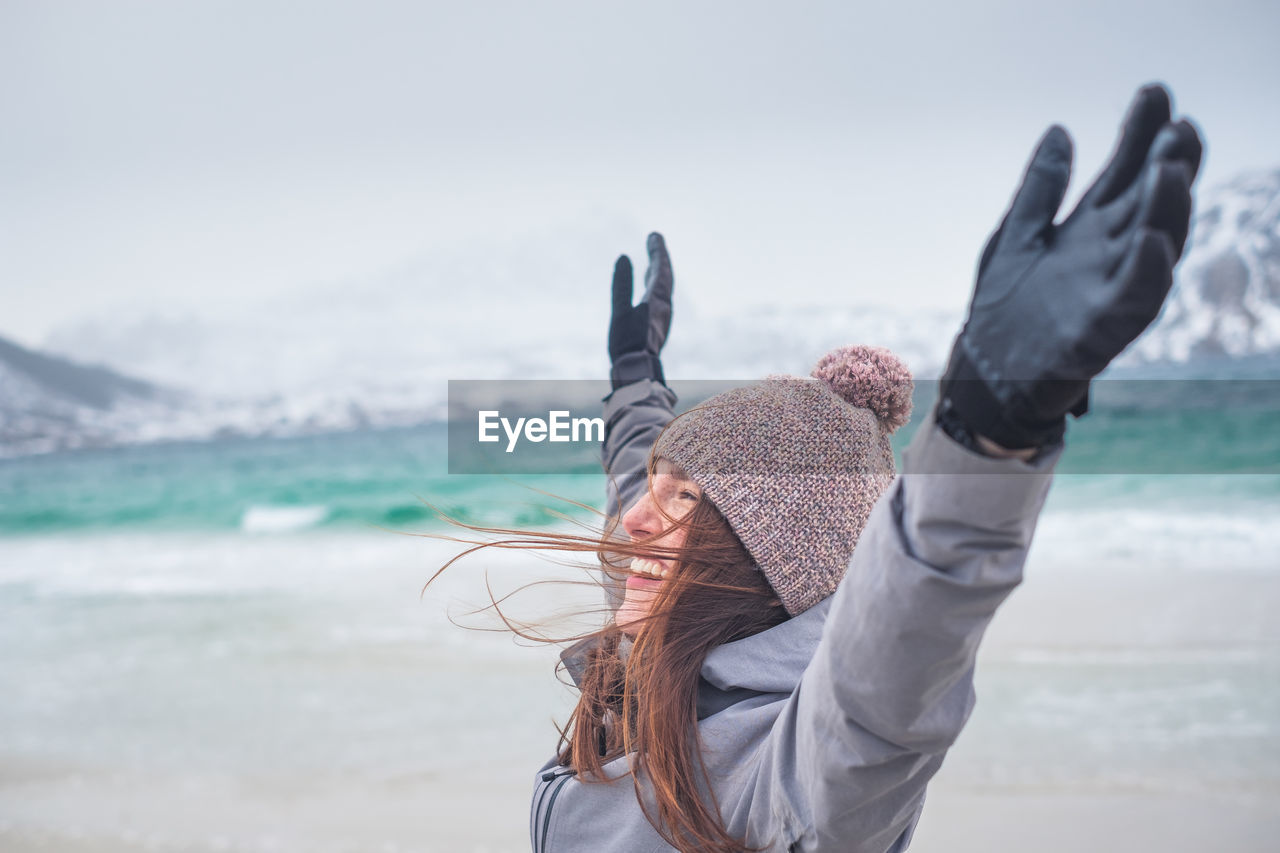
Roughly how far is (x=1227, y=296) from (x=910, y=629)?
96.3ft

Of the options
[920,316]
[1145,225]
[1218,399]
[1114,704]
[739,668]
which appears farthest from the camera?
[920,316]

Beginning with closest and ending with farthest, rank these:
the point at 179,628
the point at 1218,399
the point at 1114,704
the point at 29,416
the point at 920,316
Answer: the point at 1114,704 < the point at 179,628 < the point at 1218,399 < the point at 29,416 < the point at 920,316

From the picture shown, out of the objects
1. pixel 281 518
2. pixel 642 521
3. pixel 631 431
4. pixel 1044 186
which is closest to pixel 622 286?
pixel 631 431

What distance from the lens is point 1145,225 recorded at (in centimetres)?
51

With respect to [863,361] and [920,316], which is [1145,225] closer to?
[863,361]

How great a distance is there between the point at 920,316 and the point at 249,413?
21.0 metres

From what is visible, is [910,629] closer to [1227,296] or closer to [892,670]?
[892,670]

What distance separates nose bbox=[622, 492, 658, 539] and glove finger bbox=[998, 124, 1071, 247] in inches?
25.4

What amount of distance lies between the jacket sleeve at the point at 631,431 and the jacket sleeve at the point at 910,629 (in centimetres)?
95

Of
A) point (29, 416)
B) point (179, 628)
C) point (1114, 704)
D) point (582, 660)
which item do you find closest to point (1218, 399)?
point (1114, 704)

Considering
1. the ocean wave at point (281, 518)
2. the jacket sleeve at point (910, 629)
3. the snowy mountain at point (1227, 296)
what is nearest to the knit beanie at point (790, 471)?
the jacket sleeve at point (910, 629)

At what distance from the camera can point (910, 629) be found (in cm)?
→ 62

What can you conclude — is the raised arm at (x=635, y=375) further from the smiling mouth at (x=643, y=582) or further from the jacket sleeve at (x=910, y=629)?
the jacket sleeve at (x=910, y=629)

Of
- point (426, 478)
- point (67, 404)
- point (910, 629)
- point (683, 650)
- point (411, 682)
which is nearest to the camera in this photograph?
point (910, 629)
